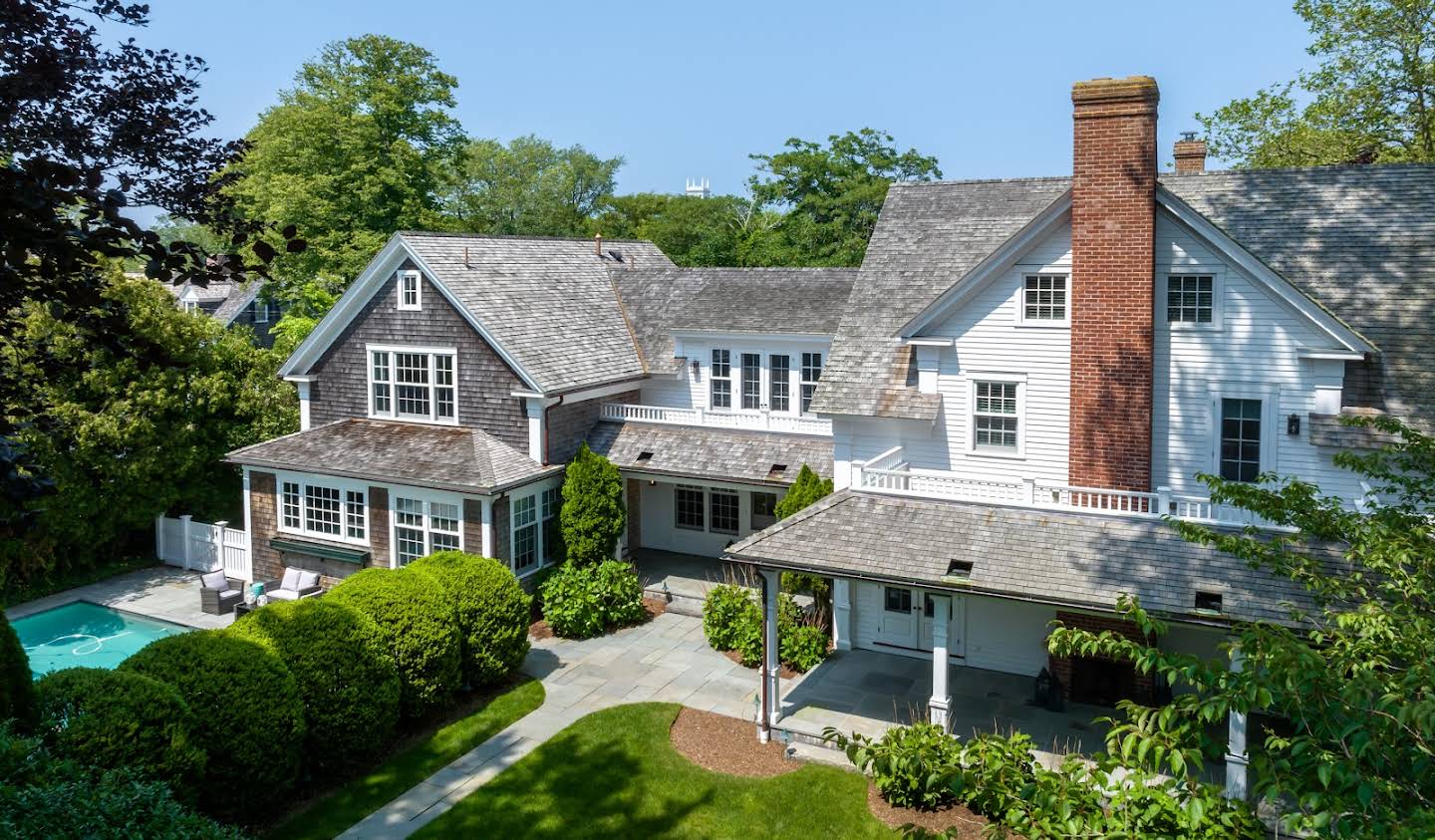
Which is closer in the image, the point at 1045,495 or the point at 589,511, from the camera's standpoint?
the point at 1045,495

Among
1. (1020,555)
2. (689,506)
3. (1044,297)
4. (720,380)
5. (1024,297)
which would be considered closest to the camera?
(1020,555)

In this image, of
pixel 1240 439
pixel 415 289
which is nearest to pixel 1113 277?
pixel 1240 439

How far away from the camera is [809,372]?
26.1m

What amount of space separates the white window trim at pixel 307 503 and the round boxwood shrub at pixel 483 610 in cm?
576

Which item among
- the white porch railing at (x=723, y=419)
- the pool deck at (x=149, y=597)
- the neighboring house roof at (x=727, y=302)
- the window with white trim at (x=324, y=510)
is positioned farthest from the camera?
the neighboring house roof at (x=727, y=302)

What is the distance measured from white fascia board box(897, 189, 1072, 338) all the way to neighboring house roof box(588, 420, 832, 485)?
16.0ft

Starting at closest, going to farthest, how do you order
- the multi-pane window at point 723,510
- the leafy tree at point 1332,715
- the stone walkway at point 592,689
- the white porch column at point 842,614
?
the leafy tree at point 1332,715 < the stone walkway at point 592,689 < the white porch column at point 842,614 < the multi-pane window at point 723,510

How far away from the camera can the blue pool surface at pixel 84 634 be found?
73.1 ft

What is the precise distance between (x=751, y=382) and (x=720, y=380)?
0.86 metres

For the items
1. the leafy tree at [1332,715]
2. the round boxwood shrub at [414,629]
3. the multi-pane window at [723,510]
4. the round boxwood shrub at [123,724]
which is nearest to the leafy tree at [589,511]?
the multi-pane window at [723,510]

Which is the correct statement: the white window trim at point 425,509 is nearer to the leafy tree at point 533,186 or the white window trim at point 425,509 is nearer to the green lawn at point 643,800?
the green lawn at point 643,800

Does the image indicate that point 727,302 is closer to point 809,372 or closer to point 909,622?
point 809,372

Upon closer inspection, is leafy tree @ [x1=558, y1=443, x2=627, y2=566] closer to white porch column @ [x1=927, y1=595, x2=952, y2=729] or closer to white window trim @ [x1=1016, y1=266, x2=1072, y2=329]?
white porch column @ [x1=927, y1=595, x2=952, y2=729]

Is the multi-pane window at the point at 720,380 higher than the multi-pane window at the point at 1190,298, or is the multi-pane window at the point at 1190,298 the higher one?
the multi-pane window at the point at 1190,298
